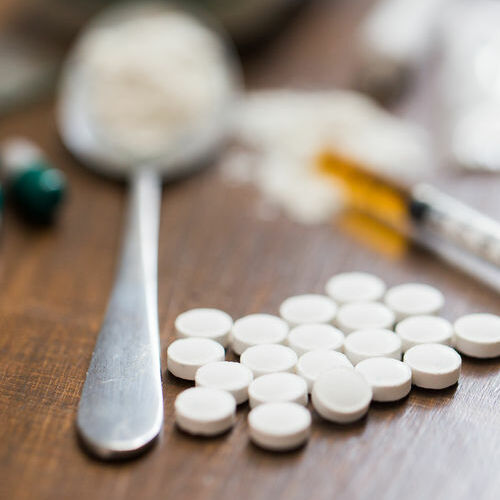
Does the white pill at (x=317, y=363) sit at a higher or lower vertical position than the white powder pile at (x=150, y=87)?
A: higher

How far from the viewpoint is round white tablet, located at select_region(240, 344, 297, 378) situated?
492 millimetres

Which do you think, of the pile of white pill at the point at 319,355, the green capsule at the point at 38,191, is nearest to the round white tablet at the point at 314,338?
the pile of white pill at the point at 319,355

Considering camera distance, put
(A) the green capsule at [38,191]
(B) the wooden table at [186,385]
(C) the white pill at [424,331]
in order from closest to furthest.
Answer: (B) the wooden table at [186,385] → (C) the white pill at [424,331] → (A) the green capsule at [38,191]

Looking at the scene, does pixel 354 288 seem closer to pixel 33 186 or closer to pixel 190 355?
pixel 190 355

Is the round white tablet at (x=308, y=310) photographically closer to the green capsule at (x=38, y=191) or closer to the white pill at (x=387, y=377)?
the white pill at (x=387, y=377)

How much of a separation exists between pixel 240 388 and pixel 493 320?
187mm

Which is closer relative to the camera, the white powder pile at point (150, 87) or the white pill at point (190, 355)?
the white pill at point (190, 355)

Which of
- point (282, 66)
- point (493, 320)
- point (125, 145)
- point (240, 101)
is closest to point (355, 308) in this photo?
point (493, 320)

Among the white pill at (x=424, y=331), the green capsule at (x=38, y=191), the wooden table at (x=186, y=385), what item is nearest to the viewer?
the wooden table at (x=186, y=385)

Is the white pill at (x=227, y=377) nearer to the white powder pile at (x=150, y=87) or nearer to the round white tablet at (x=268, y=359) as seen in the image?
the round white tablet at (x=268, y=359)

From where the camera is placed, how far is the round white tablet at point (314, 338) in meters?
0.51

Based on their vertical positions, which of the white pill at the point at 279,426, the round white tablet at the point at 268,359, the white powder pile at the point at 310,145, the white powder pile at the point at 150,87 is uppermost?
the white pill at the point at 279,426

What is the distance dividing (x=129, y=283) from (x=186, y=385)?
0.41 ft

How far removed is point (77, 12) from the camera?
1080 millimetres
